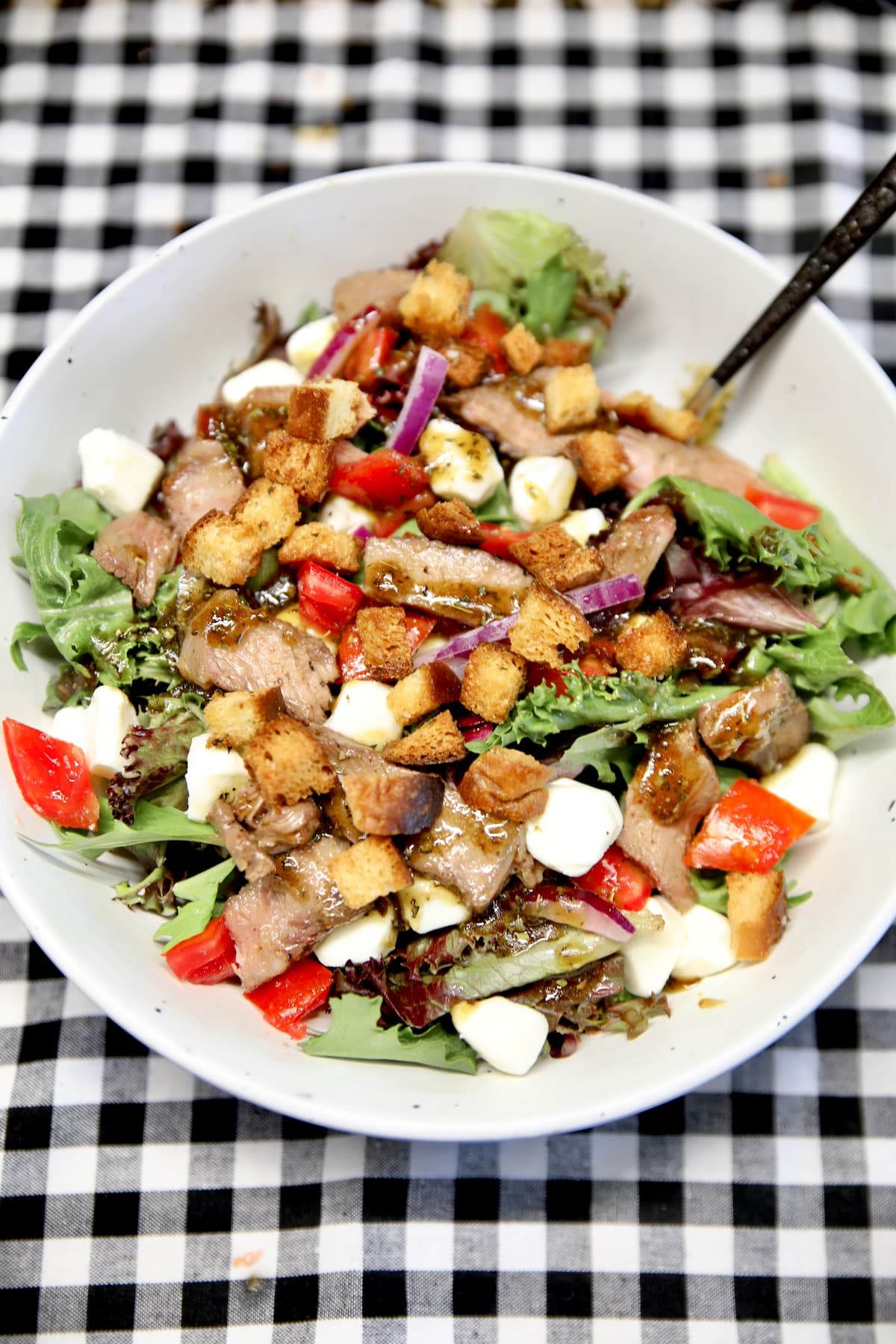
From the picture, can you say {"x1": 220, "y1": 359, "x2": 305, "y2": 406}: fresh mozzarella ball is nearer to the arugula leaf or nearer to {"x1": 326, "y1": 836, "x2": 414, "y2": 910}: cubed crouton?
{"x1": 326, "y1": 836, "x2": 414, "y2": 910}: cubed crouton

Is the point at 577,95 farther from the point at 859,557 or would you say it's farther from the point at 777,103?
the point at 859,557

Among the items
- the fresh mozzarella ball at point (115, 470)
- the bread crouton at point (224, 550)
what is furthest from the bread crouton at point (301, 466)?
the fresh mozzarella ball at point (115, 470)

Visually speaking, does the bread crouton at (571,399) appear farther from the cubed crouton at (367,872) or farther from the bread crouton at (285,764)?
the cubed crouton at (367,872)

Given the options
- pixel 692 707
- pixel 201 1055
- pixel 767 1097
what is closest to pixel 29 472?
pixel 201 1055

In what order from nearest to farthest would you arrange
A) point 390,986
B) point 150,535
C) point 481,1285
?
point 390,986 → point 150,535 → point 481,1285

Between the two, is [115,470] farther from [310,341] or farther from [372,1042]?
[372,1042]

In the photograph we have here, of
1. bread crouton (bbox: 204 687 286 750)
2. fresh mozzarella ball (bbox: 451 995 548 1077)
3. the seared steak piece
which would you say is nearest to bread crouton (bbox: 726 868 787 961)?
the seared steak piece
